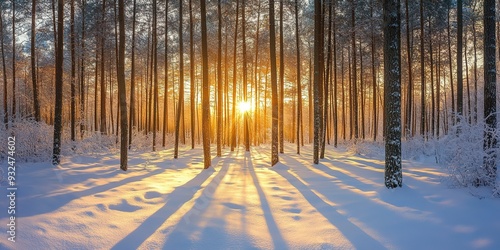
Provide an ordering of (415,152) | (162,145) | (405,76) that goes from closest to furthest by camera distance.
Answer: (415,152), (162,145), (405,76)

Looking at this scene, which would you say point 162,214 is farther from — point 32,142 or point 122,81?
point 32,142

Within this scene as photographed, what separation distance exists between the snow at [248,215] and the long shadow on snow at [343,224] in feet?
0.05

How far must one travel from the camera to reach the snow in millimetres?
3586

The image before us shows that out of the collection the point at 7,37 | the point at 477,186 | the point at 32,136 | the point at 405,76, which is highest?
the point at 7,37

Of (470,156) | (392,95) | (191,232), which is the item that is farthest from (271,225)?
(470,156)

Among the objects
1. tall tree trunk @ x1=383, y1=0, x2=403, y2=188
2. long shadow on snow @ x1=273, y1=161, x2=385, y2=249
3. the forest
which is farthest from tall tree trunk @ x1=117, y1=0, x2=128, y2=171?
tall tree trunk @ x1=383, y1=0, x2=403, y2=188

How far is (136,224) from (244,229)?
1784 mm

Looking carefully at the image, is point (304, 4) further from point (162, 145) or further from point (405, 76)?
Result: point (162, 145)

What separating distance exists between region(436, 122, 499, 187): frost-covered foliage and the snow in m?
0.39

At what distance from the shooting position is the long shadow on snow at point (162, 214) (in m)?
3.59

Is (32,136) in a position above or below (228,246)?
above

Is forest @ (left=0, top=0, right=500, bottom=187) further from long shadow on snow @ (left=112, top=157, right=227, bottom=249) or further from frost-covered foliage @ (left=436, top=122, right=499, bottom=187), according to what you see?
long shadow on snow @ (left=112, top=157, right=227, bottom=249)

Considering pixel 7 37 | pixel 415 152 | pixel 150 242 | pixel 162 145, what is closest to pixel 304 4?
pixel 415 152

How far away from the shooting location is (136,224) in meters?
4.21
